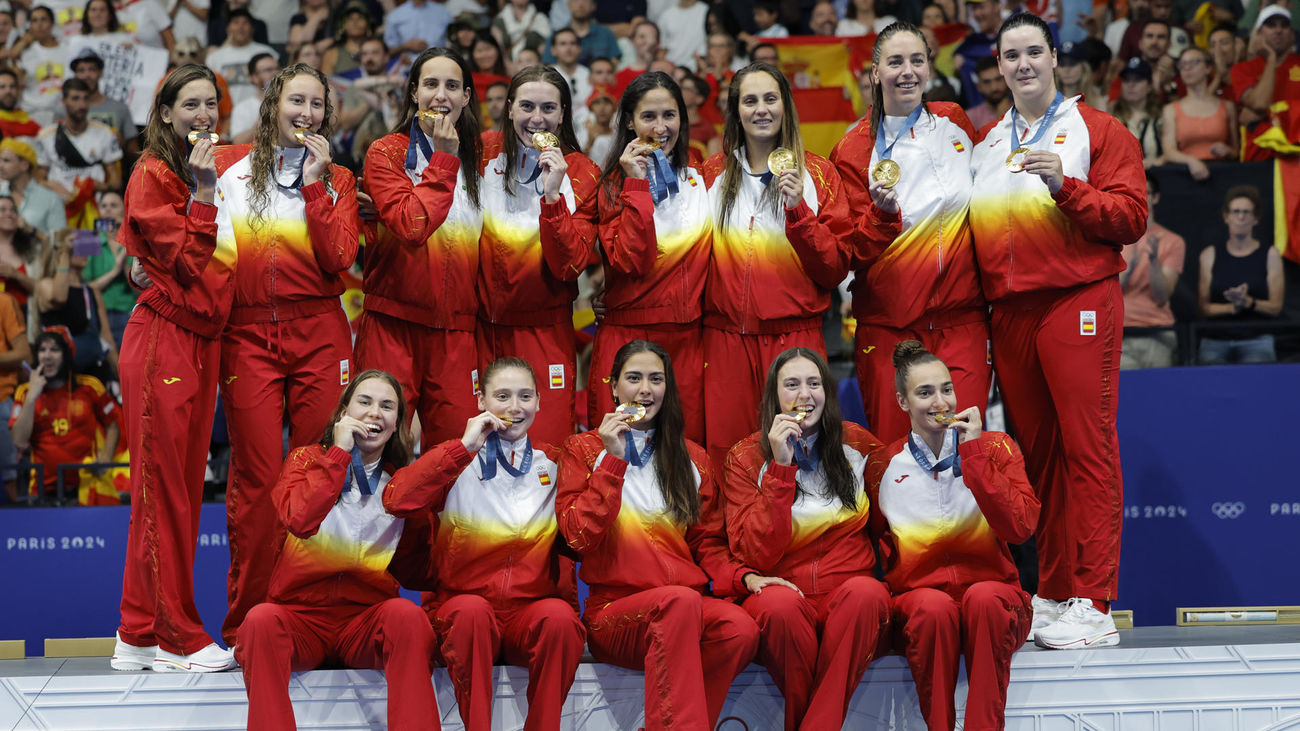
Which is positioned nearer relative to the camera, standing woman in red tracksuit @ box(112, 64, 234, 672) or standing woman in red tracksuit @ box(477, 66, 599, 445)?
standing woman in red tracksuit @ box(112, 64, 234, 672)

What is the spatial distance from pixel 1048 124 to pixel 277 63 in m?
5.87

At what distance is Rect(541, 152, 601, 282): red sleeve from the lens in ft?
15.9

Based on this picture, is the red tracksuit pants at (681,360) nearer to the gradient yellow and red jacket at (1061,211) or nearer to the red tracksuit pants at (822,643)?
the red tracksuit pants at (822,643)

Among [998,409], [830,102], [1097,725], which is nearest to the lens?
[1097,725]

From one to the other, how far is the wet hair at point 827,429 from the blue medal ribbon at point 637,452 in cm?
39

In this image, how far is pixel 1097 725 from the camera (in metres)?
4.49

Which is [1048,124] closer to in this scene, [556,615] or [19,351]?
[556,615]

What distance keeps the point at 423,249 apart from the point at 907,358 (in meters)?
1.84

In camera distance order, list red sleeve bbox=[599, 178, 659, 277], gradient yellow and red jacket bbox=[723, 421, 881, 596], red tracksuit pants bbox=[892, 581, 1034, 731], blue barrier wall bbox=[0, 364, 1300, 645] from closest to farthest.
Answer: red tracksuit pants bbox=[892, 581, 1034, 731]
gradient yellow and red jacket bbox=[723, 421, 881, 596]
red sleeve bbox=[599, 178, 659, 277]
blue barrier wall bbox=[0, 364, 1300, 645]

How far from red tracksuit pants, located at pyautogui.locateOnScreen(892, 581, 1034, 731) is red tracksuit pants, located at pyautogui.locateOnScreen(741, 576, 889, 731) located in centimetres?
14

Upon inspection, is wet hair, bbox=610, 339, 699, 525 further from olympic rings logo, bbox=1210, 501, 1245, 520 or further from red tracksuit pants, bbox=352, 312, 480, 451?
olympic rings logo, bbox=1210, 501, 1245, 520

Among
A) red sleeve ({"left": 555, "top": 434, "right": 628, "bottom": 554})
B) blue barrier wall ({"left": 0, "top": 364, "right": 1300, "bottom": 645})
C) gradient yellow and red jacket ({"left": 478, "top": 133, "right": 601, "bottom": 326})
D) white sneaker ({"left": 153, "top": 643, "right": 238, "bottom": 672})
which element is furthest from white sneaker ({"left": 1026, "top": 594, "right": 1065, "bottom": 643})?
white sneaker ({"left": 153, "top": 643, "right": 238, "bottom": 672})

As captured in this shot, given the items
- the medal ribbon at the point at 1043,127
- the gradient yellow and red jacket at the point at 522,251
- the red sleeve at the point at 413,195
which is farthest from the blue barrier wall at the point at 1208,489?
the red sleeve at the point at 413,195

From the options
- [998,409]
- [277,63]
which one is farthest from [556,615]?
[277,63]
